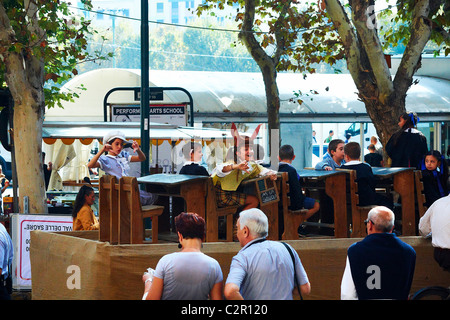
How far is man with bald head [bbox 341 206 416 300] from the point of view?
643 centimetres

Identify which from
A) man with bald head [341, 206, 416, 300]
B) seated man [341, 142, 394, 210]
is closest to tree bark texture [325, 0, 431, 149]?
seated man [341, 142, 394, 210]

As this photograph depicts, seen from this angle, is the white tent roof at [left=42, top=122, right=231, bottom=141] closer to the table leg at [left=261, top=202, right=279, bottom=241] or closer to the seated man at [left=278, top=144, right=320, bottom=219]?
the seated man at [left=278, top=144, right=320, bottom=219]

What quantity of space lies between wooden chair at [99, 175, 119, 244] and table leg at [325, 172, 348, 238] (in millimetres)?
2513

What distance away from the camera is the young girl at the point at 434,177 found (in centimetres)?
975

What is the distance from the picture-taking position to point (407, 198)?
9.67 meters

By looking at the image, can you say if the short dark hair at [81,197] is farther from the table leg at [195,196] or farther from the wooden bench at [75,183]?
the wooden bench at [75,183]

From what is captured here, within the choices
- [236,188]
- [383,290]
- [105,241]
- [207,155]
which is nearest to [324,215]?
[236,188]

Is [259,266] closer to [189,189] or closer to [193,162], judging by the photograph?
[189,189]

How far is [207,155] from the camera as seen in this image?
24453mm

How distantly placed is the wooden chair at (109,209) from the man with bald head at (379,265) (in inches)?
98.0

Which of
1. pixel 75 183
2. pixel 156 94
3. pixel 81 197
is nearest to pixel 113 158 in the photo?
pixel 81 197
